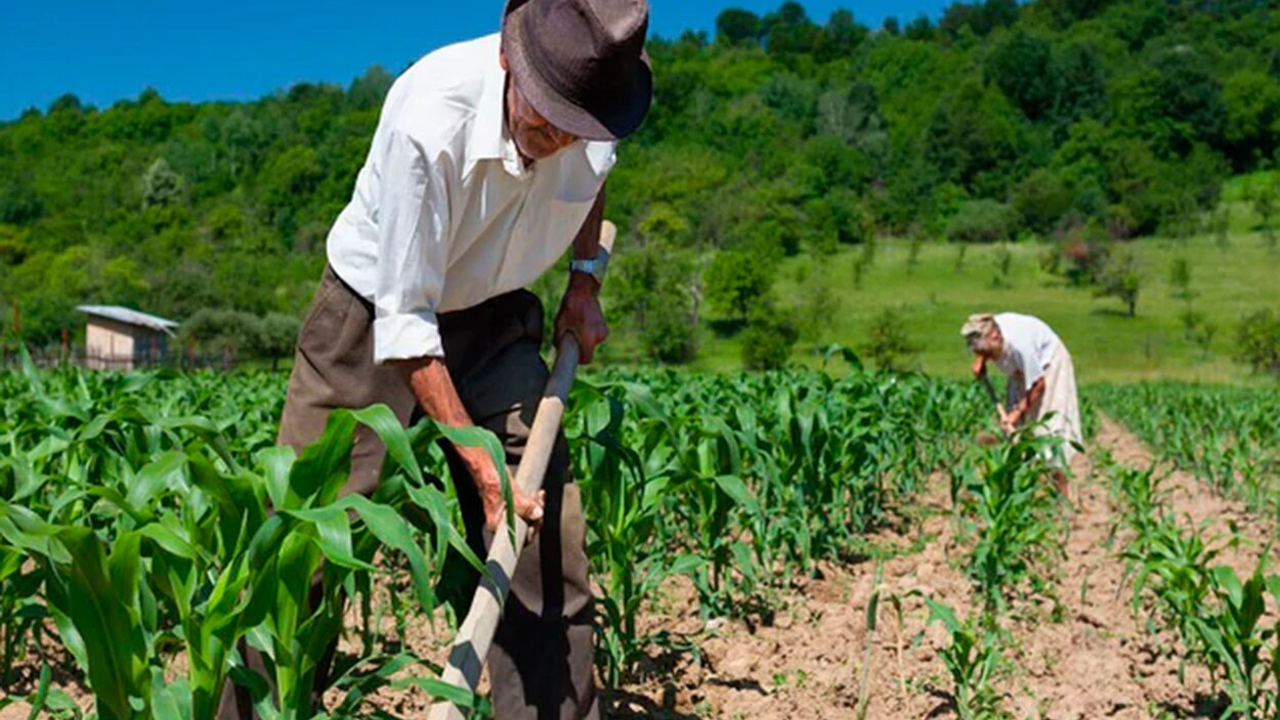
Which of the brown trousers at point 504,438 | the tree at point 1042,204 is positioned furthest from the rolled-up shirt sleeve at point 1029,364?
the tree at point 1042,204

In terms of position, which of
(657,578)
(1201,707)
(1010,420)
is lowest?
(1201,707)

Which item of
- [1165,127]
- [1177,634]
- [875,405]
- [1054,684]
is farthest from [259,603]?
[1165,127]

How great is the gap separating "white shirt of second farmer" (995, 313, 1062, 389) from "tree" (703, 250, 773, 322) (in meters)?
40.9

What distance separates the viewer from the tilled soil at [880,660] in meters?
3.52

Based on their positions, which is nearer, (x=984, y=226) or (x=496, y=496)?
(x=496, y=496)

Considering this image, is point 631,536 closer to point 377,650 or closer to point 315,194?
point 377,650

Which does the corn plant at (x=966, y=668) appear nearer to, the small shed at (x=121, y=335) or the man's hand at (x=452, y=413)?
the man's hand at (x=452, y=413)

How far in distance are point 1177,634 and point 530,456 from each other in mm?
3099

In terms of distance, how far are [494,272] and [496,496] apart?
517mm

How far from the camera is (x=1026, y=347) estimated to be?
779 centimetres

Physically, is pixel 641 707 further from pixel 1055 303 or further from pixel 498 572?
pixel 1055 303

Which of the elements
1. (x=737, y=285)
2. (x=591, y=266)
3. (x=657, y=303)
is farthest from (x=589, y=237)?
(x=737, y=285)

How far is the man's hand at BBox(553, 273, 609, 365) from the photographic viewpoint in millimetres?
3068

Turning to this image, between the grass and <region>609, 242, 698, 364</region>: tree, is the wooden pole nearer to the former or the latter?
the grass
